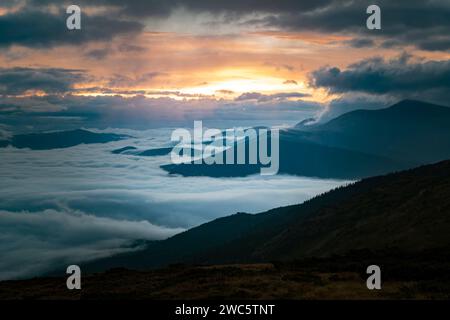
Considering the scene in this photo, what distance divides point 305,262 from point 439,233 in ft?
114

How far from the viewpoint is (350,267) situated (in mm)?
45469

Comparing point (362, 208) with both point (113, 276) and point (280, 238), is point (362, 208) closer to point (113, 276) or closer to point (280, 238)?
point (280, 238)

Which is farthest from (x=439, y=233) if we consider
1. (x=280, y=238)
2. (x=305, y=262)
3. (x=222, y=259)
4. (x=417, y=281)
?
(x=222, y=259)

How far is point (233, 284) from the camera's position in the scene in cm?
3909

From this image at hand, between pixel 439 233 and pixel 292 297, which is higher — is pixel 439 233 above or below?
below

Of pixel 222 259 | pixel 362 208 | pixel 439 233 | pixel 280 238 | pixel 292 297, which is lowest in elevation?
pixel 222 259

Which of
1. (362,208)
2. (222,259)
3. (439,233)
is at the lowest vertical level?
(222,259)

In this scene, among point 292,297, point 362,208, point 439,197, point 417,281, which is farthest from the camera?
point 362,208
